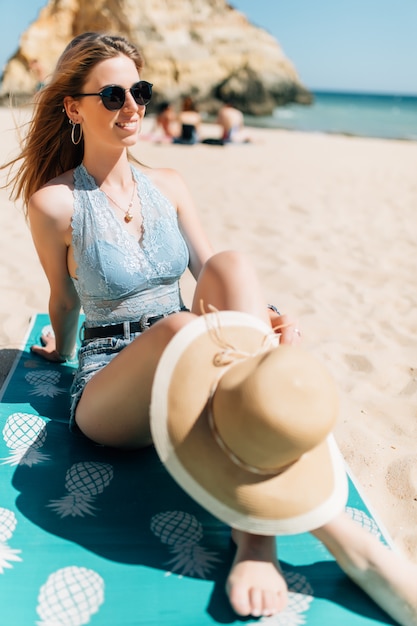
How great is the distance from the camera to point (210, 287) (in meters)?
1.96

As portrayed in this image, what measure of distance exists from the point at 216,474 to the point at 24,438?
1.01 metres

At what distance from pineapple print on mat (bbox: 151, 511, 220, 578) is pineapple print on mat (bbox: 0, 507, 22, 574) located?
1.35ft

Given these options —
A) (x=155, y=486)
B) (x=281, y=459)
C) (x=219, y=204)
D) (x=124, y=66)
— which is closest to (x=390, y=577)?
(x=281, y=459)

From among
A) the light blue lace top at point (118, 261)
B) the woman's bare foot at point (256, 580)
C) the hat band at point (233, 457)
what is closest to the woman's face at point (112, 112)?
the light blue lace top at point (118, 261)

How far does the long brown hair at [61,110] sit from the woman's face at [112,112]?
0.11 ft

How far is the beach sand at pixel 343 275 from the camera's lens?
2.47 meters

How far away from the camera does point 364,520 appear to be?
1922 millimetres

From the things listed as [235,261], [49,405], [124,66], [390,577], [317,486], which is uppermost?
[124,66]

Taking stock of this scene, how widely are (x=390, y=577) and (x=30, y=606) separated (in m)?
0.93

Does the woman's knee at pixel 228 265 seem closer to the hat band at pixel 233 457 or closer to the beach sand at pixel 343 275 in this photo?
the hat band at pixel 233 457

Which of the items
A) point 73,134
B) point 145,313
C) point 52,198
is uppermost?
point 73,134

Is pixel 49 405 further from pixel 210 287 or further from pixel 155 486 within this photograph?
pixel 210 287

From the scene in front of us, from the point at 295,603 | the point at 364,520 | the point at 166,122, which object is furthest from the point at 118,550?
the point at 166,122

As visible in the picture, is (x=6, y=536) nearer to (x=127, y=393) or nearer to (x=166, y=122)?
(x=127, y=393)
